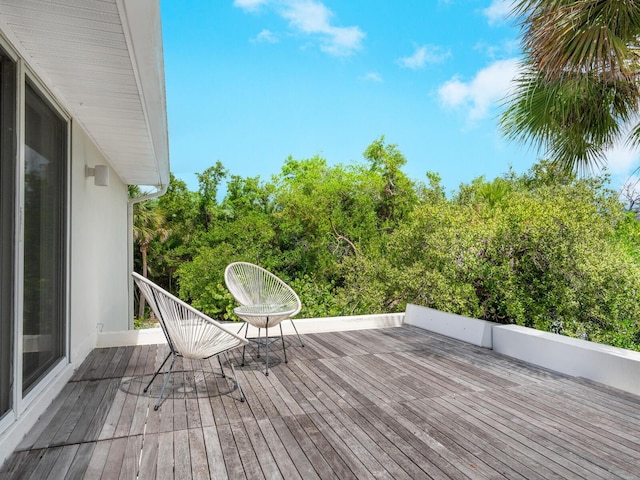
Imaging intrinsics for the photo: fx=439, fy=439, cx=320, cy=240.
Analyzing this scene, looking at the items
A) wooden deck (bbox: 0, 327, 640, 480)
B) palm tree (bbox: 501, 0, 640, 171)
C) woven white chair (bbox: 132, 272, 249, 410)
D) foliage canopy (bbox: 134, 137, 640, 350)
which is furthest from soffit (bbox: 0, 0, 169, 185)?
foliage canopy (bbox: 134, 137, 640, 350)

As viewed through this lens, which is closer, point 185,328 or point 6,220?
point 6,220

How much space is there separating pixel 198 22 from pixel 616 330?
2655 cm

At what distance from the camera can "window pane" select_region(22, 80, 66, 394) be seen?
257 cm

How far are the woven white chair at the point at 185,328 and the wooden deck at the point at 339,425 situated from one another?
0.33 meters

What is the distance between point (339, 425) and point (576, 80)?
134 inches

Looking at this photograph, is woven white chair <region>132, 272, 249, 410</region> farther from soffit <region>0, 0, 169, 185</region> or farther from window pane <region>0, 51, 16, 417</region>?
soffit <region>0, 0, 169, 185</region>

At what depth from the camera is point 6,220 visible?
2215 mm

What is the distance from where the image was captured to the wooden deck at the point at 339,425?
6.91 ft

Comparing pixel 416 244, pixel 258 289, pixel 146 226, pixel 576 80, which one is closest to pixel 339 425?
pixel 258 289

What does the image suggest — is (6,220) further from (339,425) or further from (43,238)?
(339,425)

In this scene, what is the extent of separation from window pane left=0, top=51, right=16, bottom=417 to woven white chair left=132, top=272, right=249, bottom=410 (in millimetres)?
853

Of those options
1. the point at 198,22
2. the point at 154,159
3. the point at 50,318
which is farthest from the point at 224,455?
the point at 198,22

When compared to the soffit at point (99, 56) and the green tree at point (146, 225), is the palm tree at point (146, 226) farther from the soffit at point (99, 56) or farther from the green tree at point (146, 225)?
the soffit at point (99, 56)

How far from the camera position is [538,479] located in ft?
6.58
